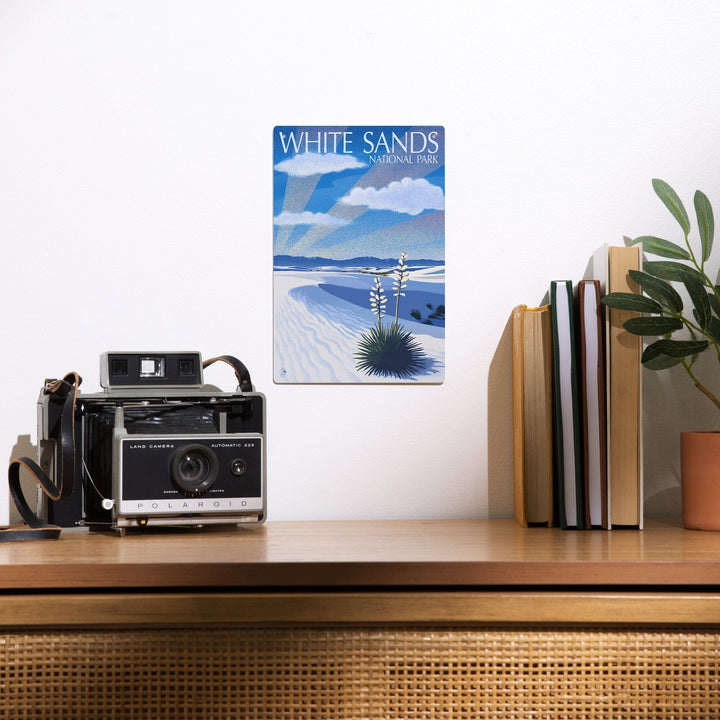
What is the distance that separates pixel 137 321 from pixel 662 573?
915 millimetres

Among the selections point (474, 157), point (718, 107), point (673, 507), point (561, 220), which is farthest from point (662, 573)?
point (718, 107)

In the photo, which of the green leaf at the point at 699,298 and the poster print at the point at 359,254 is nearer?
the green leaf at the point at 699,298

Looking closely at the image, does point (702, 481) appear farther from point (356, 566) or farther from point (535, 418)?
point (356, 566)

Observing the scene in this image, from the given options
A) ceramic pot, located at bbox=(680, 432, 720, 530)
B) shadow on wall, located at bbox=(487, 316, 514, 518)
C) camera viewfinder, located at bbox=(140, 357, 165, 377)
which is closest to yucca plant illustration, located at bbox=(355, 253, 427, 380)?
shadow on wall, located at bbox=(487, 316, 514, 518)

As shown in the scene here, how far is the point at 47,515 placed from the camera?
3.67ft

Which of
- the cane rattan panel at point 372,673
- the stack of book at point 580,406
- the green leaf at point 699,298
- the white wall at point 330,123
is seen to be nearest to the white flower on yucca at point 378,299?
the white wall at point 330,123

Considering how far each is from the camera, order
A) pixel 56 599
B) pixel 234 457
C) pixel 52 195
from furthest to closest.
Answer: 1. pixel 52 195
2. pixel 234 457
3. pixel 56 599

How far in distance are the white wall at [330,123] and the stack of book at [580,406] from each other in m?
0.13

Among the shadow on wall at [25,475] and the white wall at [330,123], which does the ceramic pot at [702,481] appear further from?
the shadow on wall at [25,475]

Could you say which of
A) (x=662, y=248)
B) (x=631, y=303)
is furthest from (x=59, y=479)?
(x=662, y=248)

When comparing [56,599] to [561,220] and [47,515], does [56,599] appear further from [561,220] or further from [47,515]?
[561,220]

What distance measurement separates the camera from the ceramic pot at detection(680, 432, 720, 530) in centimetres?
110

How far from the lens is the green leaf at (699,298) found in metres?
1.14

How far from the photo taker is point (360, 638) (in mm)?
877
